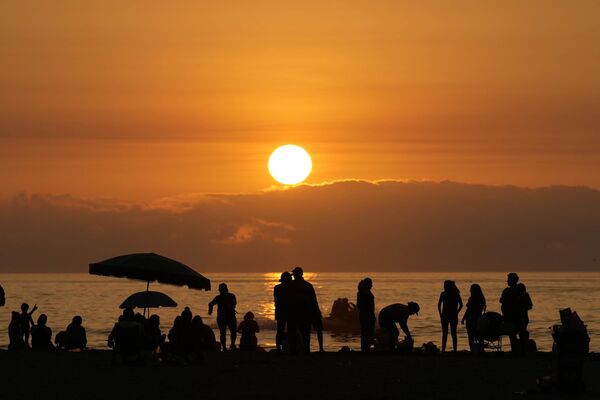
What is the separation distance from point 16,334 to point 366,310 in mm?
8621

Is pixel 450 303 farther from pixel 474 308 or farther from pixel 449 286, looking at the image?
pixel 449 286

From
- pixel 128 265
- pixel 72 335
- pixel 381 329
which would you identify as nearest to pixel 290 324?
pixel 381 329

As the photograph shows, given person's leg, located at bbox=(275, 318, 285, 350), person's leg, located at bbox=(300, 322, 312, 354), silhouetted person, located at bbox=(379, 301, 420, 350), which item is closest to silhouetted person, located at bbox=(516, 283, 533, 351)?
silhouetted person, located at bbox=(379, 301, 420, 350)

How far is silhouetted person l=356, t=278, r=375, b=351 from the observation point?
23.2 metres

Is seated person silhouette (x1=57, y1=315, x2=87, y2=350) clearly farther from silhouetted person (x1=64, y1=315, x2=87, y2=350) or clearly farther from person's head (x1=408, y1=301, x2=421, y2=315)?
person's head (x1=408, y1=301, x2=421, y2=315)

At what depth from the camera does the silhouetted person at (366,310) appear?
23.2 m

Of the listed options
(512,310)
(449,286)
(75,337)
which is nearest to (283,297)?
(449,286)

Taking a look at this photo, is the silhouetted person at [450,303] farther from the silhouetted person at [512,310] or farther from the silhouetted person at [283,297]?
the silhouetted person at [283,297]

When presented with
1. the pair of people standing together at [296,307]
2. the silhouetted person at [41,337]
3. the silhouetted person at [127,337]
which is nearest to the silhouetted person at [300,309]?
the pair of people standing together at [296,307]

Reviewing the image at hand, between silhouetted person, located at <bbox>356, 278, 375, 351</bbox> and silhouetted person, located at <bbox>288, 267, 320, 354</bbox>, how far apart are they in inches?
48.6

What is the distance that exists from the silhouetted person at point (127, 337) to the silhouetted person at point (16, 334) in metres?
5.71

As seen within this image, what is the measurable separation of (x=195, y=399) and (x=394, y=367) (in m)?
5.83

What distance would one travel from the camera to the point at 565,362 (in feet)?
51.3

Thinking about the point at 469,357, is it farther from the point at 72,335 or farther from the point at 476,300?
the point at 72,335
